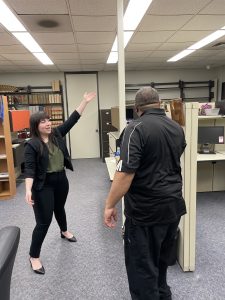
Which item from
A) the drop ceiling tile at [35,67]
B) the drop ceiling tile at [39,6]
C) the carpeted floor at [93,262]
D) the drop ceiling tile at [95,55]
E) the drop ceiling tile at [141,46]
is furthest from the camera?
the drop ceiling tile at [35,67]

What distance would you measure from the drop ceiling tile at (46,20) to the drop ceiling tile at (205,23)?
1.62 meters

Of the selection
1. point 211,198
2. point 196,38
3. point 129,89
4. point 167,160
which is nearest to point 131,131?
point 167,160

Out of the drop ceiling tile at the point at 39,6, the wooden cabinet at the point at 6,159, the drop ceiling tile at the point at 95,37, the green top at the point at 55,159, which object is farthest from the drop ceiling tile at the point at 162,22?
the wooden cabinet at the point at 6,159

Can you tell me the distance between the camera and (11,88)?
20.7ft

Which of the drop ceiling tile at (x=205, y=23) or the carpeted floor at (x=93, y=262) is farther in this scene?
the drop ceiling tile at (x=205, y=23)

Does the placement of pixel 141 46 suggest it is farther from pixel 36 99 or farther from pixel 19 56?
pixel 36 99

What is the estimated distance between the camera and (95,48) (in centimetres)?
439

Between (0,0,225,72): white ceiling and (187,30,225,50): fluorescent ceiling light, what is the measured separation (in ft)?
0.52

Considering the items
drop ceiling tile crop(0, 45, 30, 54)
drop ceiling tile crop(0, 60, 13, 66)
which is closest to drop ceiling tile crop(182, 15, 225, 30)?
drop ceiling tile crop(0, 45, 30, 54)

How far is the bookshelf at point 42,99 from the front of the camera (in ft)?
21.0

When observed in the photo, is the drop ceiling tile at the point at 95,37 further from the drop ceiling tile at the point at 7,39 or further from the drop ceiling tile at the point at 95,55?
the drop ceiling tile at the point at 7,39

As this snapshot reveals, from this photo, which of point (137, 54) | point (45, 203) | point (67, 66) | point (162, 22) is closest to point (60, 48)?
point (137, 54)

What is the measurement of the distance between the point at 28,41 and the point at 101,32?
1228mm

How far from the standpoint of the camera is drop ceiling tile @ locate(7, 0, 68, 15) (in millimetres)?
2547
